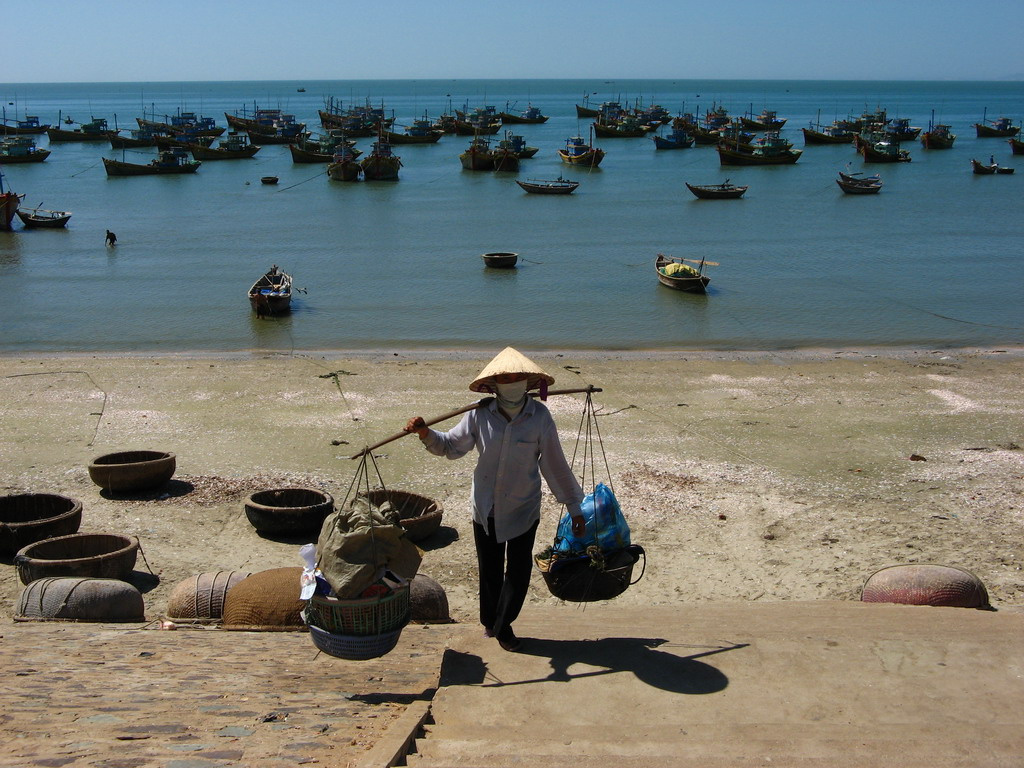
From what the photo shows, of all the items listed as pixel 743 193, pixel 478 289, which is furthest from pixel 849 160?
pixel 478 289

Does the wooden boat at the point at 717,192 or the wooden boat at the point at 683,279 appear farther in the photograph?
the wooden boat at the point at 717,192

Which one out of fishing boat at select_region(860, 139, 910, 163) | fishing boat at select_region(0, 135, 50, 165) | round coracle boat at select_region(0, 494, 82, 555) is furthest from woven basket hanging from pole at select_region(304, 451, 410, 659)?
fishing boat at select_region(0, 135, 50, 165)

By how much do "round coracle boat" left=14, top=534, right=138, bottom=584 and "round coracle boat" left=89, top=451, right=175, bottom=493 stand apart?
1.76 metres

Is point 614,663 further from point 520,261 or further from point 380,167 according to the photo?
point 380,167

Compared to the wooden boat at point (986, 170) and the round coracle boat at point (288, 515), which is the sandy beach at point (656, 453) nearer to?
the round coracle boat at point (288, 515)

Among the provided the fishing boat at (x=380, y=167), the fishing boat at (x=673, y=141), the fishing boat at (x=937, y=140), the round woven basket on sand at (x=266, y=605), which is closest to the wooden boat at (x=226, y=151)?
the fishing boat at (x=380, y=167)

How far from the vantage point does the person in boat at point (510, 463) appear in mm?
4648

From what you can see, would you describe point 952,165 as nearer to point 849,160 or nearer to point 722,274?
point 849,160

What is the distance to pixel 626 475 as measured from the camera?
394 inches

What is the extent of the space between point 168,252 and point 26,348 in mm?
12307

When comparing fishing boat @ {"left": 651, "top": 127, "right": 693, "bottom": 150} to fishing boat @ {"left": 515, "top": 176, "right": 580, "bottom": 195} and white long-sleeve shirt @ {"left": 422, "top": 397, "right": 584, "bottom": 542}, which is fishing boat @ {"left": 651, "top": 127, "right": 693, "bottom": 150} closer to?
fishing boat @ {"left": 515, "top": 176, "right": 580, "bottom": 195}

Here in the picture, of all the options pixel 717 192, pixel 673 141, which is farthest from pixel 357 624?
pixel 673 141

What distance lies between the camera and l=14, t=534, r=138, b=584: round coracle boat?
6797mm

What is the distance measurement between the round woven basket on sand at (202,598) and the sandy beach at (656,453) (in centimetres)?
62
